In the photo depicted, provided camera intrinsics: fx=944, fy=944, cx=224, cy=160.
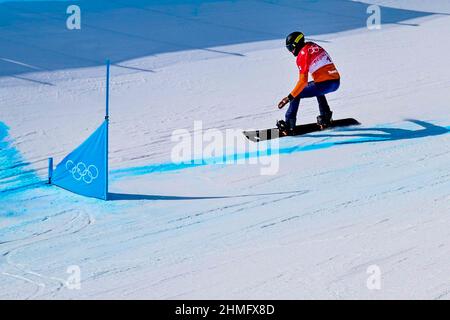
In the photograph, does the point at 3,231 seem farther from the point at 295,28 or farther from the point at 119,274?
the point at 295,28

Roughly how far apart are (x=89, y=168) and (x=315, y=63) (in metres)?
3.03

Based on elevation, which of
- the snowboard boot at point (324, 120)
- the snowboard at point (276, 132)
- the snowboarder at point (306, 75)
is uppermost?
the snowboarder at point (306, 75)

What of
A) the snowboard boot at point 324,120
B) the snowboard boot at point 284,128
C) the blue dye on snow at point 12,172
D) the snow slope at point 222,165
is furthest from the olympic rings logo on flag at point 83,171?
the snowboard boot at point 324,120

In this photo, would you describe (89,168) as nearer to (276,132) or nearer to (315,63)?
(276,132)

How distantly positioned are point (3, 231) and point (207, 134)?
3.32 meters

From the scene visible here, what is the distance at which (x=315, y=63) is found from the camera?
10.4m

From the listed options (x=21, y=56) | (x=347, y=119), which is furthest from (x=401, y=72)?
(x=21, y=56)

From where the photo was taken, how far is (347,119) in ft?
36.8

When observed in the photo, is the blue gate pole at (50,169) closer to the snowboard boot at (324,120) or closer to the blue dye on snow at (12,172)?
the blue dye on snow at (12,172)

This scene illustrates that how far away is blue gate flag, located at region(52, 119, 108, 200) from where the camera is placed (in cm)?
851

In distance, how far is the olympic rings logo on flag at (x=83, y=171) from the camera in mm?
8672

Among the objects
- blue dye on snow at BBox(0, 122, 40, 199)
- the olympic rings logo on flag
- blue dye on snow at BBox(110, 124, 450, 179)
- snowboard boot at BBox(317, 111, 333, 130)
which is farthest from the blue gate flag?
snowboard boot at BBox(317, 111, 333, 130)

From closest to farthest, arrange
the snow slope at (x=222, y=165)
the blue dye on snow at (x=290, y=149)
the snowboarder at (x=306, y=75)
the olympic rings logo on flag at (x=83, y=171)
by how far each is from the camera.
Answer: the snow slope at (x=222, y=165) → the olympic rings logo on flag at (x=83, y=171) → the blue dye on snow at (x=290, y=149) → the snowboarder at (x=306, y=75)

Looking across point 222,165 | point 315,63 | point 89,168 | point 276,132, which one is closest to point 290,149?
point 276,132
